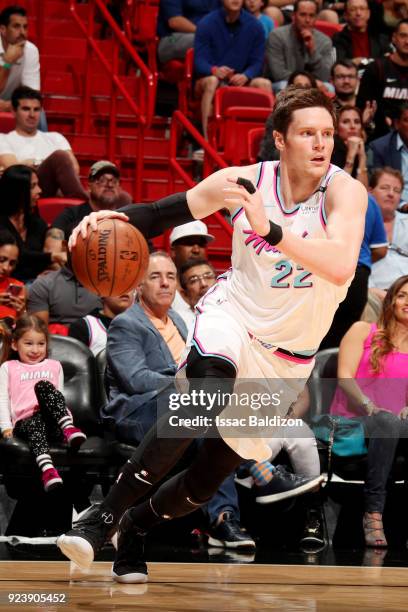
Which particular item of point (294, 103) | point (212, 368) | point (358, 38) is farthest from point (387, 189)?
point (212, 368)

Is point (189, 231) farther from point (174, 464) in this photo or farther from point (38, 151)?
point (174, 464)

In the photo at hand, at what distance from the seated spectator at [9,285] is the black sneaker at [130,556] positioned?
7.35 feet

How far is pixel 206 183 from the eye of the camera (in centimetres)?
414

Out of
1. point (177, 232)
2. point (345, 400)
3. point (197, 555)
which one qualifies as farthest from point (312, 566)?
point (177, 232)

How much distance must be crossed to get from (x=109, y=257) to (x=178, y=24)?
685 centimetres

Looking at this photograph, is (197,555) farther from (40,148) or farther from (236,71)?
(236,71)

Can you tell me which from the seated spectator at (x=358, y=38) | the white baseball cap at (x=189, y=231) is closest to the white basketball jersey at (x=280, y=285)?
the white baseball cap at (x=189, y=231)

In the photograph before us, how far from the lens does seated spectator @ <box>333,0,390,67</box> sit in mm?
10898

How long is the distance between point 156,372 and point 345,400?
1128mm

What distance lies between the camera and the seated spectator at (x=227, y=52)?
966 cm

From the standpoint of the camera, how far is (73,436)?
5660mm

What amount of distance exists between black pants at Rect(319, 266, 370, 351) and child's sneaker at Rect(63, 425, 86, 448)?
1.81 meters

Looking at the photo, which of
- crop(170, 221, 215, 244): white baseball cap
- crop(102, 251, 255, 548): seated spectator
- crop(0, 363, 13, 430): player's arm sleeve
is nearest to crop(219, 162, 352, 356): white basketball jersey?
crop(102, 251, 255, 548): seated spectator

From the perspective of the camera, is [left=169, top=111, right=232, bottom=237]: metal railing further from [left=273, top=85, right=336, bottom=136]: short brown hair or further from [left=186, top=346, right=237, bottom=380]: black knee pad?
[left=186, top=346, right=237, bottom=380]: black knee pad
